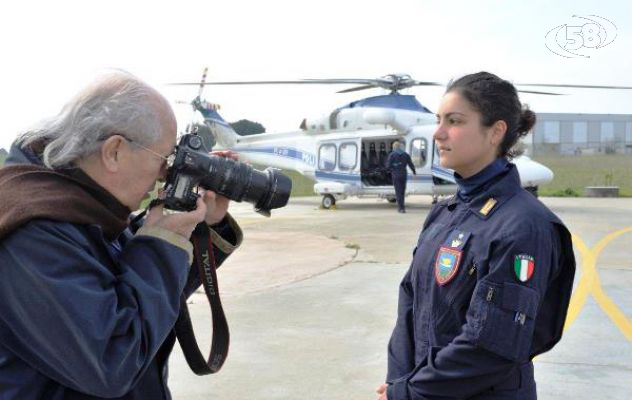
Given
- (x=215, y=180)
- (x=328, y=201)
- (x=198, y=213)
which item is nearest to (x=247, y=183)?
(x=215, y=180)

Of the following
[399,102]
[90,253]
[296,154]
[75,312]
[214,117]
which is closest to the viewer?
[75,312]

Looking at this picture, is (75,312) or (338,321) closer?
(75,312)

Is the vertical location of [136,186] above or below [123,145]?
below

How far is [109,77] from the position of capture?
1.45 m

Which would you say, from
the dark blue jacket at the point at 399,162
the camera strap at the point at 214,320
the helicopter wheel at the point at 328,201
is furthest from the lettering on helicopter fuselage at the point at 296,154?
the camera strap at the point at 214,320

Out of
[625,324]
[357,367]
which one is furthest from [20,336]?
[625,324]

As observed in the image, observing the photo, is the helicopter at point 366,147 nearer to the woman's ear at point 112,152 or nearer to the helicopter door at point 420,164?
the helicopter door at point 420,164

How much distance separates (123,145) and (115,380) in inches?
20.3

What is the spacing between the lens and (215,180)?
5.76ft

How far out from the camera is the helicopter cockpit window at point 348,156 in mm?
16484

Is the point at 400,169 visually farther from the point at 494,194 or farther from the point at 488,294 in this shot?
the point at 488,294

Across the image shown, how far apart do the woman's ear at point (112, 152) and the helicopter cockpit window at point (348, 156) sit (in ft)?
49.5

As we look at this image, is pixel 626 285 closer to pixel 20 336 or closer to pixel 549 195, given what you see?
pixel 20 336

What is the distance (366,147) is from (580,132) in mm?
93223
